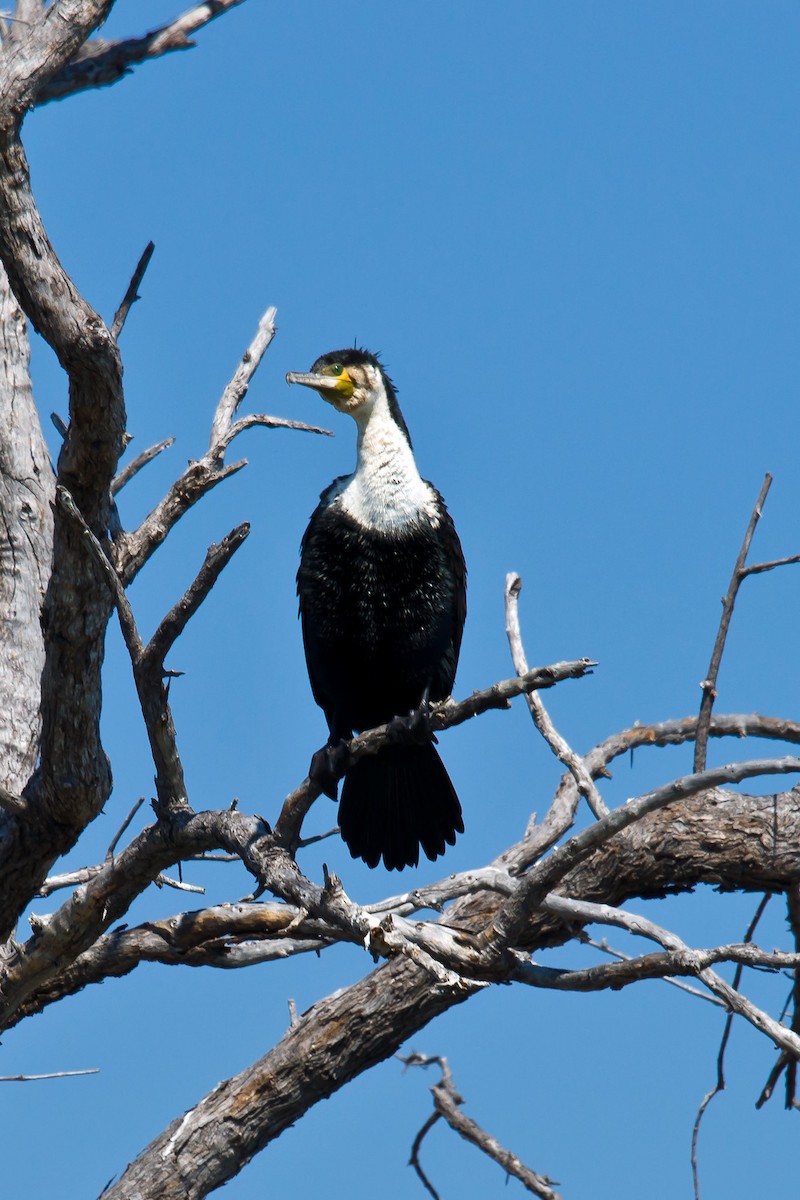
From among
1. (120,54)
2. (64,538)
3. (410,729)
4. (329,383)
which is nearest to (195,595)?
(64,538)

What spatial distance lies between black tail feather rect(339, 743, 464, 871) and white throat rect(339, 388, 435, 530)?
0.67m

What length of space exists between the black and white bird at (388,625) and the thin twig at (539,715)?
165 mm

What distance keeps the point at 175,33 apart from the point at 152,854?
11.6 ft

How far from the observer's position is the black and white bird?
373 centimetres

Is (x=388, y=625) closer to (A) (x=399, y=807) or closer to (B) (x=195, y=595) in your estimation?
(A) (x=399, y=807)

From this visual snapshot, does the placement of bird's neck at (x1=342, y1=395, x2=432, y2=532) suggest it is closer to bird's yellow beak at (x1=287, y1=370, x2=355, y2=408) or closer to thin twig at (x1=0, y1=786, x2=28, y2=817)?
bird's yellow beak at (x1=287, y1=370, x2=355, y2=408)

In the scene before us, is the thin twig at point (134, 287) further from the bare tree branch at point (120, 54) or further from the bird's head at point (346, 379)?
the bare tree branch at point (120, 54)

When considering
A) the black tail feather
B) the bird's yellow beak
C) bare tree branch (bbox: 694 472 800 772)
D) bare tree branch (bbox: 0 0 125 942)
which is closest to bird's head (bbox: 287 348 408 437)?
the bird's yellow beak

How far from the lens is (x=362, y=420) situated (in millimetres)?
4051

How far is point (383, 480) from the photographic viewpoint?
3.83 meters

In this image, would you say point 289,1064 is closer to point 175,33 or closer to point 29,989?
point 29,989

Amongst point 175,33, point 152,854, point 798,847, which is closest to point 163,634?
point 152,854

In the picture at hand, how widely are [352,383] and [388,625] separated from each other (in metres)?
0.82

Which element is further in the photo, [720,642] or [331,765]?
[331,765]
